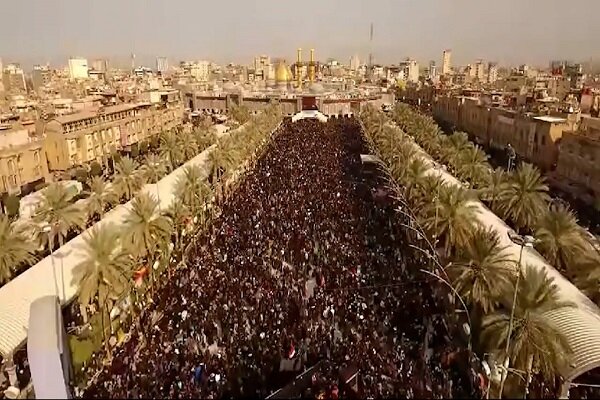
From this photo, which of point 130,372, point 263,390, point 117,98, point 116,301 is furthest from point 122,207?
point 117,98

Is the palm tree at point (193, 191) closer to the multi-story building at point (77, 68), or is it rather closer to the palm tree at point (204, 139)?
the palm tree at point (204, 139)

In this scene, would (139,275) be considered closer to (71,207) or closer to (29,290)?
(29,290)

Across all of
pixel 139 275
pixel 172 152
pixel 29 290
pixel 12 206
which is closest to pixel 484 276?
pixel 139 275

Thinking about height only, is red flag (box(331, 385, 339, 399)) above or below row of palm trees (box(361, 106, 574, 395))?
below

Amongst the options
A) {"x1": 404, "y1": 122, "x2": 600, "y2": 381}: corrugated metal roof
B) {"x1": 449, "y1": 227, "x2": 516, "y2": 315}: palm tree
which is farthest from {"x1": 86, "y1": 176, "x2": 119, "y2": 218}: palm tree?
{"x1": 404, "y1": 122, "x2": 600, "y2": 381}: corrugated metal roof

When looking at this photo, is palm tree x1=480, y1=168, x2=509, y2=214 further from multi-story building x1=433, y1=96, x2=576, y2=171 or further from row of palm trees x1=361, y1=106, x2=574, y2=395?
multi-story building x1=433, y1=96, x2=576, y2=171

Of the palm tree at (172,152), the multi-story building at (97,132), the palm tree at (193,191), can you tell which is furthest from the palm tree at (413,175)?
the multi-story building at (97,132)
